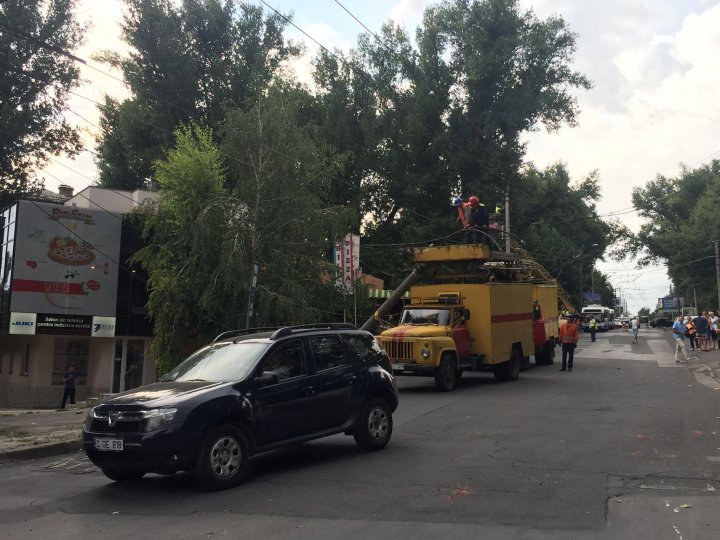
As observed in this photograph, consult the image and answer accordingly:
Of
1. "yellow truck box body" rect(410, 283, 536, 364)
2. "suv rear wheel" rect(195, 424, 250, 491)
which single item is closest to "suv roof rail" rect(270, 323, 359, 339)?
"suv rear wheel" rect(195, 424, 250, 491)

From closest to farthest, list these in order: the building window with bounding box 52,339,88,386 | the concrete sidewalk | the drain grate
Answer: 1. the drain grate
2. the concrete sidewalk
3. the building window with bounding box 52,339,88,386

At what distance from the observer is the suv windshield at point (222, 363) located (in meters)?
7.95

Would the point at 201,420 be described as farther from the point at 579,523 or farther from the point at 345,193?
the point at 345,193

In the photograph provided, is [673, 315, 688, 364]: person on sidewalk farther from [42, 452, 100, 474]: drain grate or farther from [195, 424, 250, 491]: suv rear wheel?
[42, 452, 100, 474]: drain grate

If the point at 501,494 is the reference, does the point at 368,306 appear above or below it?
above

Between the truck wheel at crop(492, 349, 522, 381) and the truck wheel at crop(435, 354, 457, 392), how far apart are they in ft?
9.13

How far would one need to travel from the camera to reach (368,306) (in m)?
24.0

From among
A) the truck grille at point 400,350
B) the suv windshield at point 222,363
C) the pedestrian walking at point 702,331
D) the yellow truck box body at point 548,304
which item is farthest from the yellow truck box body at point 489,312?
the pedestrian walking at point 702,331

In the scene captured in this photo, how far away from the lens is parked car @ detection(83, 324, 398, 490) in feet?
22.6

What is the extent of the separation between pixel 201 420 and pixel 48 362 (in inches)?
930

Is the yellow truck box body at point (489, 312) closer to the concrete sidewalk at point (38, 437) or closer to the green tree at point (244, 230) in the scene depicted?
the green tree at point (244, 230)

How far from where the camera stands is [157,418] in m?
6.86

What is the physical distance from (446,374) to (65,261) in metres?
17.7

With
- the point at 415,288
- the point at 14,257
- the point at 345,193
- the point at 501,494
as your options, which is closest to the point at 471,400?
the point at 415,288
